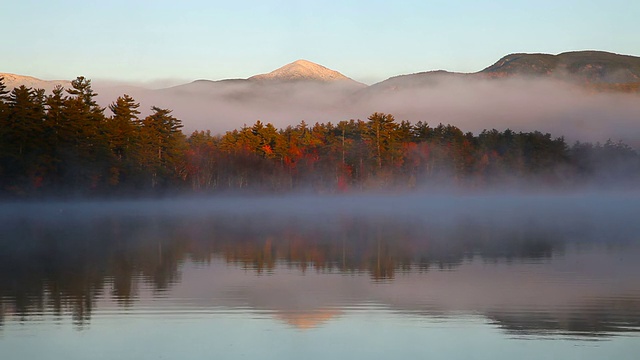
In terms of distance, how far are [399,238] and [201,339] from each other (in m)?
20.7

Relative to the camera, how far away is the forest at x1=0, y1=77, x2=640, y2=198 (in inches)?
3108

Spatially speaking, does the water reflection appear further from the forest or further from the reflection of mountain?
the forest

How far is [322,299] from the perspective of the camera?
1656 cm

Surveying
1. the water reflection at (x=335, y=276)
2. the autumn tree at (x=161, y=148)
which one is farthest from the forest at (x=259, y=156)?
the water reflection at (x=335, y=276)

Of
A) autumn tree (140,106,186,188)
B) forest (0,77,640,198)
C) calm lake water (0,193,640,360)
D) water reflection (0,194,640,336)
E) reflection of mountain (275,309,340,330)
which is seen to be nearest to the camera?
calm lake water (0,193,640,360)

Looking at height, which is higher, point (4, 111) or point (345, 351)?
point (4, 111)

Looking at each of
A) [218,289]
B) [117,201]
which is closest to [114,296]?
[218,289]

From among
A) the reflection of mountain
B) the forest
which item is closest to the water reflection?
the reflection of mountain

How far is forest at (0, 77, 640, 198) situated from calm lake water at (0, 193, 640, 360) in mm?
51007

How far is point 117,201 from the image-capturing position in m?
85.9

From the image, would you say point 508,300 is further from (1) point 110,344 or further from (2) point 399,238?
→ (2) point 399,238

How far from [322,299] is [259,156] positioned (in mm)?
110813

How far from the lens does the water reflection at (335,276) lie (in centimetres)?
1512

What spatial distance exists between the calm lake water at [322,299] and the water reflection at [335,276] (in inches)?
2.1
